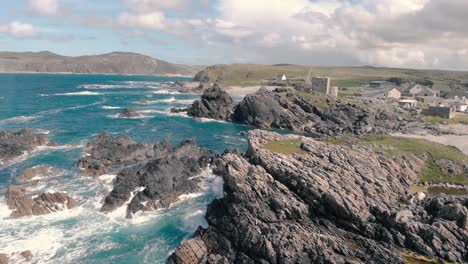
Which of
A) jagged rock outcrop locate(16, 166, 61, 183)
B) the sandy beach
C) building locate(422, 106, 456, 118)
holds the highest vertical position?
building locate(422, 106, 456, 118)

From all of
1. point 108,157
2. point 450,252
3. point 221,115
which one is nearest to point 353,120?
point 221,115

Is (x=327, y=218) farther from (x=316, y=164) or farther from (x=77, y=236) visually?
(x=77, y=236)

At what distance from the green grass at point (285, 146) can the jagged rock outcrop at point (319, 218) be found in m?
1.55

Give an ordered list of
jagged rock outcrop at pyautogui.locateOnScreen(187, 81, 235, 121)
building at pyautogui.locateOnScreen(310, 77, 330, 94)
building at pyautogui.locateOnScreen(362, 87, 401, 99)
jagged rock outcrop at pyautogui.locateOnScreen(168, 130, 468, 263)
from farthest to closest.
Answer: building at pyautogui.locateOnScreen(362, 87, 401, 99)
building at pyautogui.locateOnScreen(310, 77, 330, 94)
jagged rock outcrop at pyautogui.locateOnScreen(187, 81, 235, 121)
jagged rock outcrop at pyautogui.locateOnScreen(168, 130, 468, 263)

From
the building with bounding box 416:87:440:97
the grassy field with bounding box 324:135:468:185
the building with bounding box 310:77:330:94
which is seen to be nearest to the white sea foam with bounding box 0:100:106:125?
the grassy field with bounding box 324:135:468:185

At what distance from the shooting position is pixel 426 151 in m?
62.6

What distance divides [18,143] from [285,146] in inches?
2179

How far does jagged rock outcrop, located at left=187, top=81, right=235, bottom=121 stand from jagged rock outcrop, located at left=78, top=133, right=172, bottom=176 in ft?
151

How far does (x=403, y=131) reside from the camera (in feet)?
286

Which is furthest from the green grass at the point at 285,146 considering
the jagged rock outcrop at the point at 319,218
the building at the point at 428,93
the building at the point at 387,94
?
the building at the point at 428,93

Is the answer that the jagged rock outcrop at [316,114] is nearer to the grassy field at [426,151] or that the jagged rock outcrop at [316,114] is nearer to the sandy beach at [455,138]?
the sandy beach at [455,138]

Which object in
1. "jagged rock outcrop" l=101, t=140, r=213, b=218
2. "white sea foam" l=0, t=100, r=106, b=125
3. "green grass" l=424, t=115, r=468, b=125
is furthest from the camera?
"white sea foam" l=0, t=100, r=106, b=125

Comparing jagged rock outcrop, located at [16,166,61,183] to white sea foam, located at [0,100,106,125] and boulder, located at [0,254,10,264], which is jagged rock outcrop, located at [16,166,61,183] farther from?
white sea foam, located at [0,100,106,125]

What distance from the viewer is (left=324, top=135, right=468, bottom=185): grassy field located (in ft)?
179
